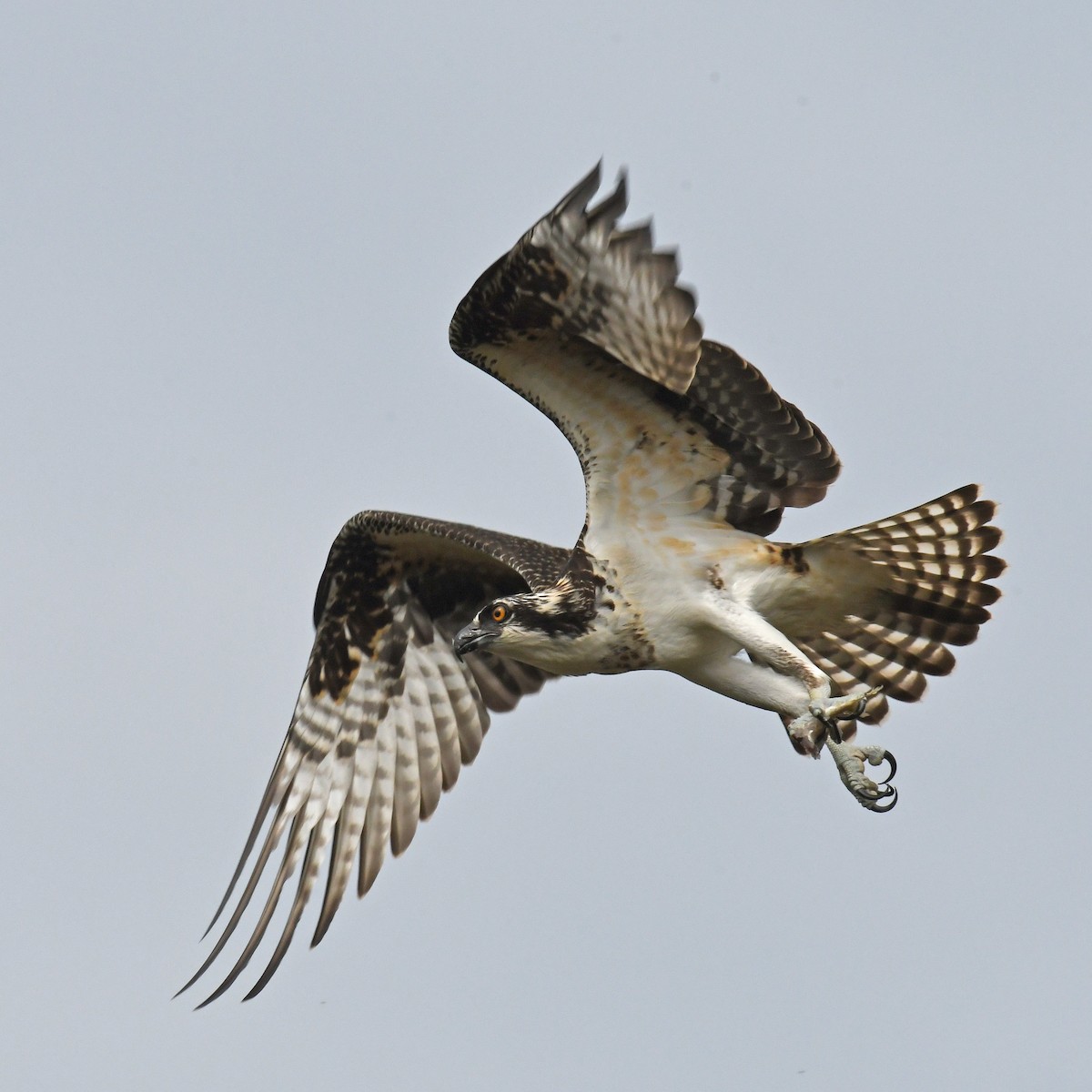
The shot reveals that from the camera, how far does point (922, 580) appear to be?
1063 centimetres

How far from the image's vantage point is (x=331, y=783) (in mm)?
11773

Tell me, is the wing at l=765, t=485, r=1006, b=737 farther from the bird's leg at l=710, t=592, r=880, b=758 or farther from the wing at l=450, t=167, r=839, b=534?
the bird's leg at l=710, t=592, r=880, b=758

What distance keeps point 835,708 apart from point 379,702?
133 inches

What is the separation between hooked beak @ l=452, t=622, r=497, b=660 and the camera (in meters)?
10.2

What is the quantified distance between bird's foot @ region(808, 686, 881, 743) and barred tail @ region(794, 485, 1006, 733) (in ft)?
3.00

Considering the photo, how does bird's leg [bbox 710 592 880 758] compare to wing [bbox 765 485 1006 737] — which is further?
wing [bbox 765 485 1006 737]

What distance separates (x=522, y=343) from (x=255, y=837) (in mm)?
3587

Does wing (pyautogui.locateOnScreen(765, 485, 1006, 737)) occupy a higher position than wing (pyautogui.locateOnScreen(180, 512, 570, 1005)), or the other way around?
wing (pyautogui.locateOnScreen(765, 485, 1006, 737))

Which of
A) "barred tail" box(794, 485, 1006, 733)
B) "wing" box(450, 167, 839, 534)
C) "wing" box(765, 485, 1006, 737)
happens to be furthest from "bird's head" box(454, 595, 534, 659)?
"barred tail" box(794, 485, 1006, 733)

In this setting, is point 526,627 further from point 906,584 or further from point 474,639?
point 906,584

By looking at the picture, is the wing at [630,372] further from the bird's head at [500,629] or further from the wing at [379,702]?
the wing at [379,702]

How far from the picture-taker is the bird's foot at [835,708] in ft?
31.8

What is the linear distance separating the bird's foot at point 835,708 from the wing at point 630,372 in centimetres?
107

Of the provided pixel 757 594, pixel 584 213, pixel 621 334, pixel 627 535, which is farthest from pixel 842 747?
pixel 584 213
